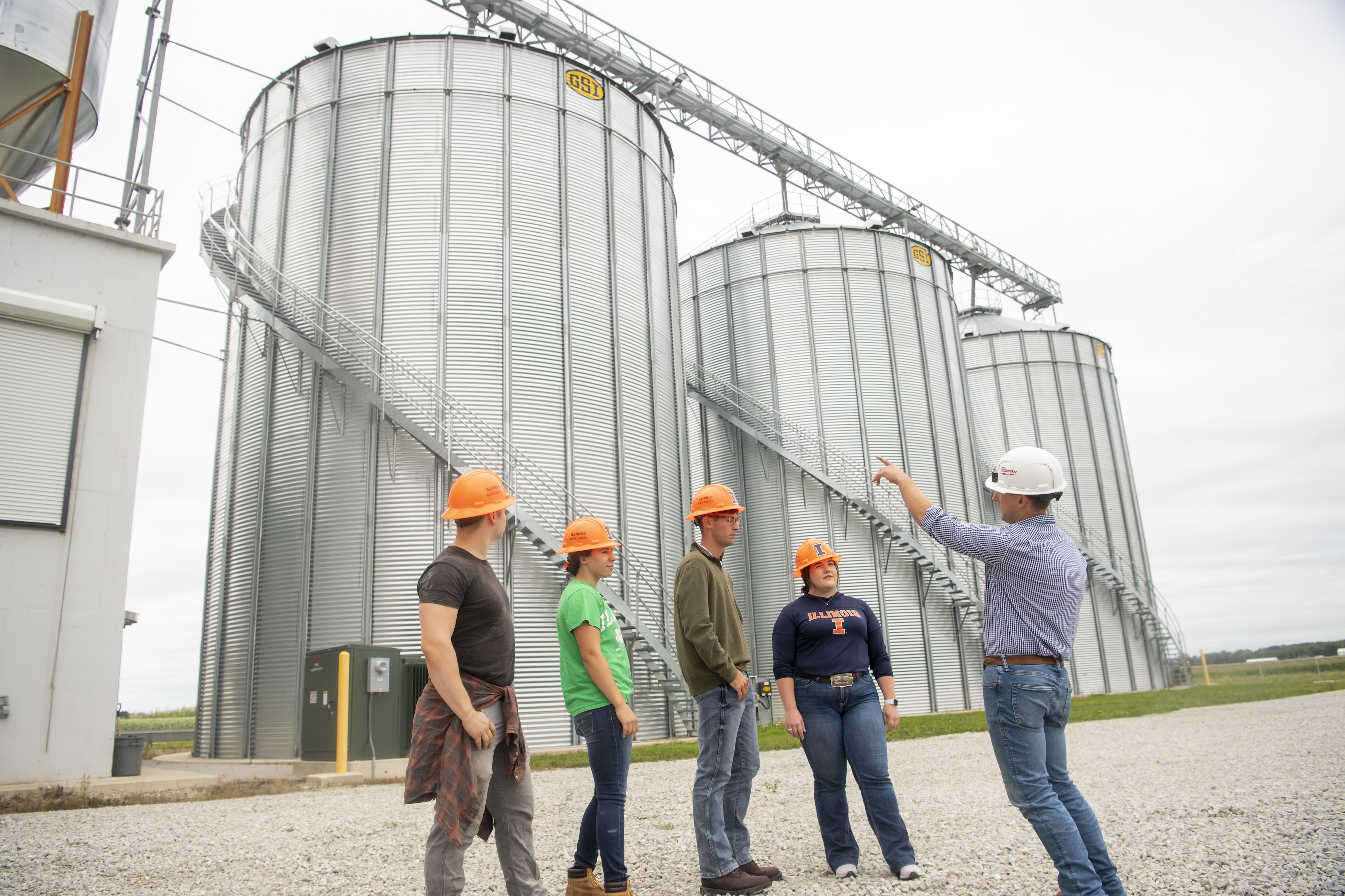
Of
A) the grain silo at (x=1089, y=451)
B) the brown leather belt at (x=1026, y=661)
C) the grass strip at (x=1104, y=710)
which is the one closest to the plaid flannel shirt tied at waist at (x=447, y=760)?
the brown leather belt at (x=1026, y=661)

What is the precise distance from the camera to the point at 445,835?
3.93 metres

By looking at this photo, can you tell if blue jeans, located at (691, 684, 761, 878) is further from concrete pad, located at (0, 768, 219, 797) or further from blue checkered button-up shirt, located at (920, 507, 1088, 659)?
concrete pad, located at (0, 768, 219, 797)

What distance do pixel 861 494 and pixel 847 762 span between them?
65.6 feet

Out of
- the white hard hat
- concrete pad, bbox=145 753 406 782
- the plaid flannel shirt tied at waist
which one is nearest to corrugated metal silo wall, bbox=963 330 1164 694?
concrete pad, bbox=145 753 406 782

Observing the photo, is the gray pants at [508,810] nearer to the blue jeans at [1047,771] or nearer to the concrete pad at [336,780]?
the blue jeans at [1047,771]

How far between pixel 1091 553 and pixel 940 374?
10225 millimetres

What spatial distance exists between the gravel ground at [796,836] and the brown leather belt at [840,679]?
1168 mm

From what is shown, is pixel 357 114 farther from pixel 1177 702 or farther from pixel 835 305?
pixel 1177 702

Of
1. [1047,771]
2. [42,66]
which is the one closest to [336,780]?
[1047,771]

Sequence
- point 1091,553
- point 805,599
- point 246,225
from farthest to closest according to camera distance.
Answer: point 1091,553, point 246,225, point 805,599

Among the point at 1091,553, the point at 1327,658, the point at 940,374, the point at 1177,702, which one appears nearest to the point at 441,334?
the point at 940,374

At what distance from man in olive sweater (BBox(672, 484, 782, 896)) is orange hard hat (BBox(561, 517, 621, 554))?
53 centimetres

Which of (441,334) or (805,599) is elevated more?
(441,334)

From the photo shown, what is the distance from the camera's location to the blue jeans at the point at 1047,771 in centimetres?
419
